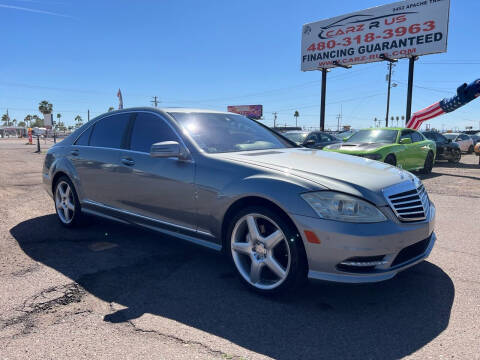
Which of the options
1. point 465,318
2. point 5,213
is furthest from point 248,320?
point 5,213

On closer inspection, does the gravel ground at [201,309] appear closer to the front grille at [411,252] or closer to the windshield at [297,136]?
the front grille at [411,252]

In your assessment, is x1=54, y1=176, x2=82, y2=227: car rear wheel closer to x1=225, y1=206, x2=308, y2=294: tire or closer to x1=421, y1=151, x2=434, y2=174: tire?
x1=225, y1=206, x2=308, y2=294: tire

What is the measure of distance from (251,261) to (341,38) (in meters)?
24.6

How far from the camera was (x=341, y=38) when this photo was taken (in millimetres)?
24688

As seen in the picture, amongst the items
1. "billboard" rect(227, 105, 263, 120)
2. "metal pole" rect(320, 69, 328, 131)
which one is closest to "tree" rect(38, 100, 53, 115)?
"billboard" rect(227, 105, 263, 120)

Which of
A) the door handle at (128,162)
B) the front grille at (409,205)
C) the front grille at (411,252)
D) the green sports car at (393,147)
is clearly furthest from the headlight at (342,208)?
the green sports car at (393,147)

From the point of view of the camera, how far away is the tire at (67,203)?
485 cm

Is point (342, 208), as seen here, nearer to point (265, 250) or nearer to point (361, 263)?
point (361, 263)

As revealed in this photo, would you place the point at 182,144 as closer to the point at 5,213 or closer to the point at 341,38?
the point at 5,213

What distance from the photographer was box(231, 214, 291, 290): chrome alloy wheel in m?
2.92

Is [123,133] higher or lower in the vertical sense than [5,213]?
higher

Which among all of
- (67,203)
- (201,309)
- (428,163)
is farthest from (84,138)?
(428,163)

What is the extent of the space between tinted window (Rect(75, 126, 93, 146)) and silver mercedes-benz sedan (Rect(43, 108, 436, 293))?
12.8 inches

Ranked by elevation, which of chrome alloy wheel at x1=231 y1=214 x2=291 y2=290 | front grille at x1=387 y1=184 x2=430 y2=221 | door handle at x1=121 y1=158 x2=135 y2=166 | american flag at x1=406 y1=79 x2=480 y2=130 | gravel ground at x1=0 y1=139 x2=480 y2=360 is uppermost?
american flag at x1=406 y1=79 x2=480 y2=130
